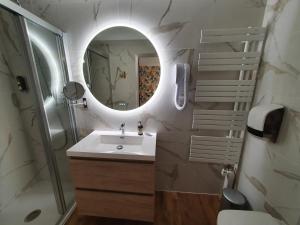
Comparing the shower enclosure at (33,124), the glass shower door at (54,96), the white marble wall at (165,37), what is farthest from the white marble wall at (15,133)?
the white marble wall at (165,37)

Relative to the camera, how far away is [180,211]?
1.45 m

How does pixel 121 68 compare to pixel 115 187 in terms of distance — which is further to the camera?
pixel 121 68

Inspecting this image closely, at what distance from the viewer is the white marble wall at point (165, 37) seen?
121 cm

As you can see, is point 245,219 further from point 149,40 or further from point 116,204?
point 149,40

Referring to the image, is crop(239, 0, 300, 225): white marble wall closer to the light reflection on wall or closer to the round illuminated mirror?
the round illuminated mirror

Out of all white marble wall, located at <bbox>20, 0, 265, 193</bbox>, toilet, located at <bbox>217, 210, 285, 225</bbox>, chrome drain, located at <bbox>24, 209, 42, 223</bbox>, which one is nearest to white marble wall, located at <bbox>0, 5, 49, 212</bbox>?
chrome drain, located at <bbox>24, 209, 42, 223</bbox>

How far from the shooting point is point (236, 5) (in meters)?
1.17

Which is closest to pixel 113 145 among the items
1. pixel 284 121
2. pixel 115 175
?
pixel 115 175

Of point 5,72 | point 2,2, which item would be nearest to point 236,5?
point 2,2

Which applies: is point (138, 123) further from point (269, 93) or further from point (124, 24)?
point (269, 93)

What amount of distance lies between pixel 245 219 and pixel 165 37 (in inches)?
59.6

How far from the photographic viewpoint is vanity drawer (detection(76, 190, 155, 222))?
115 centimetres

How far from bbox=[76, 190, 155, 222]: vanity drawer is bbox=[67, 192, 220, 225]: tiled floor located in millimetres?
209

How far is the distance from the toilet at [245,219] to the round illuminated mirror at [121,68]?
111 cm
